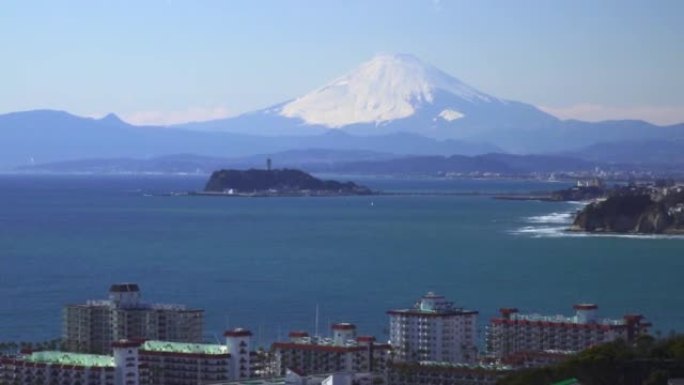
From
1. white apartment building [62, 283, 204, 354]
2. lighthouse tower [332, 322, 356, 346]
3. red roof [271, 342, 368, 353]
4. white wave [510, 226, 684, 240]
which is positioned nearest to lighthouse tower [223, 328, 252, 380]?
red roof [271, 342, 368, 353]

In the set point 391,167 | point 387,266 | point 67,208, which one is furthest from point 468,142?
point 387,266

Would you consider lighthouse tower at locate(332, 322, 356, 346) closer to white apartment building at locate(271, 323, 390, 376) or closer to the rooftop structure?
white apartment building at locate(271, 323, 390, 376)

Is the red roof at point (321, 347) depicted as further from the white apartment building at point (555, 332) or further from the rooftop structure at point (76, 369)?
the white apartment building at point (555, 332)

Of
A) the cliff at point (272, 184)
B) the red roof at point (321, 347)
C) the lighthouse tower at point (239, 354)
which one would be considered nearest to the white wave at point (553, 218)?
the cliff at point (272, 184)

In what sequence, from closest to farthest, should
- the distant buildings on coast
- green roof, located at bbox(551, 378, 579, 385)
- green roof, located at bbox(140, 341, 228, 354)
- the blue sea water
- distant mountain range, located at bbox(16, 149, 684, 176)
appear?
1. green roof, located at bbox(551, 378, 579, 385)
2. the distant buildings on coast
3. green roof, located at bbox(140, 341, 228, 354)
4. the blue sea water
5. distant mountain range, located at bbox(16, 149, 684, 176)

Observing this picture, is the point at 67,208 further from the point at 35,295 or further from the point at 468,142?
the point at 468,142

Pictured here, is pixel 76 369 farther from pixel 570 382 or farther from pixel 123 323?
pixel 570 382
